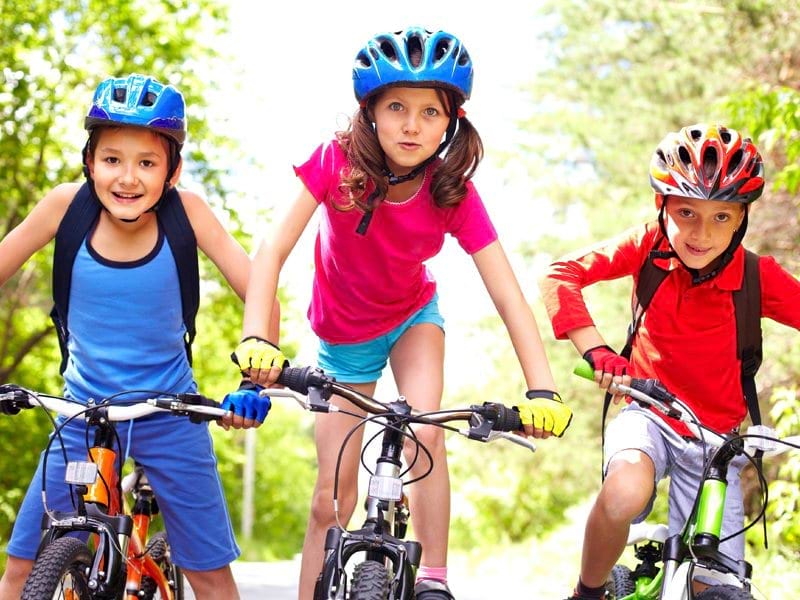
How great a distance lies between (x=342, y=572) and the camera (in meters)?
3.73

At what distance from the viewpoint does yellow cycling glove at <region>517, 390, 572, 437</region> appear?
3965 mm

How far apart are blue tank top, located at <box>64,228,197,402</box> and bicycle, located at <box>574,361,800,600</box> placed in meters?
1.62

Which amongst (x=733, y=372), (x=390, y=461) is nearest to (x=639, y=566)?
(x=733, y=372)

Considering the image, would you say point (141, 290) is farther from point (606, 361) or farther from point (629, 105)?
point (629, 105)

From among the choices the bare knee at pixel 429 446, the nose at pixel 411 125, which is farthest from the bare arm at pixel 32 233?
the bare knee at pixel 429 446

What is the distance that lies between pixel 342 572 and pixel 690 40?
2051 cm

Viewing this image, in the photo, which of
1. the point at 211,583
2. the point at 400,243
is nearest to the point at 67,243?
the point at 400,243

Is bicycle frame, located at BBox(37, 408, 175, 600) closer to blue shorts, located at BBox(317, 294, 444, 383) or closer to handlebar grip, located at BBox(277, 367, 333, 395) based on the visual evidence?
handlebar grip, located at BBox(277, 367, 333, 395)

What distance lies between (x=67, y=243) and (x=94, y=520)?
3.92 feet

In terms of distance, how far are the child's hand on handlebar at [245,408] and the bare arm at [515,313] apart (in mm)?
987

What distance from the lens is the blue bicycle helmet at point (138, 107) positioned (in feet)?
15.4

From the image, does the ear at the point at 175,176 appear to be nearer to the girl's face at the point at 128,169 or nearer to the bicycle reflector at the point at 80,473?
the girl's face at the point at 128,169

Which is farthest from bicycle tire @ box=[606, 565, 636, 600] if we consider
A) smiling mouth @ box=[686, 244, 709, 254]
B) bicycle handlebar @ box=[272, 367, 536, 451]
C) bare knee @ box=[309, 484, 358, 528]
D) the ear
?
the ear

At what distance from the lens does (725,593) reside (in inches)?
157
